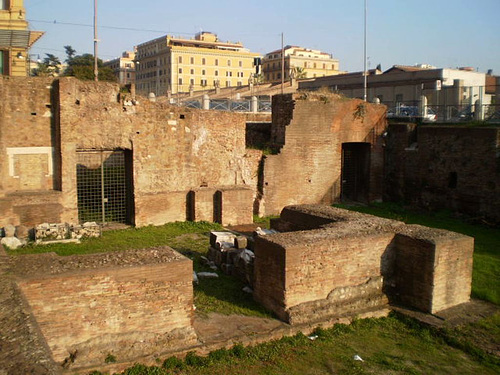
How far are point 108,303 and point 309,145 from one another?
33.5ft

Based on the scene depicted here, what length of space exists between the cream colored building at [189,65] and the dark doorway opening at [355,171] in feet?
164

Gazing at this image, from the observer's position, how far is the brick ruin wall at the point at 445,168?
14.1 metres

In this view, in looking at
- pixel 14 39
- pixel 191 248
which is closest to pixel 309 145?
pixel 191 248

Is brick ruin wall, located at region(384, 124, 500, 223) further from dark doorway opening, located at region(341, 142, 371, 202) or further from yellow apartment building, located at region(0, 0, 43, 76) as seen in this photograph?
yellow apartment building, located at region(0, 0, 43, 76)

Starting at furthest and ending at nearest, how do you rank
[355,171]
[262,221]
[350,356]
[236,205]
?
[355,171] → [262,221] → [236,205] → [350,356]

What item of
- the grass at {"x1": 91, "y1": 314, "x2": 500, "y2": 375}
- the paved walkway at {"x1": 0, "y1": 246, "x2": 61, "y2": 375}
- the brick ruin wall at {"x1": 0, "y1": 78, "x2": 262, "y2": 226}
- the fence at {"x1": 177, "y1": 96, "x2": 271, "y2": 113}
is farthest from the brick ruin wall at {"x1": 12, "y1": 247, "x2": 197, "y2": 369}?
the fence at {"x1": 177, "y1": 96, "x2": 271, "y2": 113}

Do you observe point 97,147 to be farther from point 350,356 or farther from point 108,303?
point 350,356

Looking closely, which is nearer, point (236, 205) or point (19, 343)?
point (19, 343)

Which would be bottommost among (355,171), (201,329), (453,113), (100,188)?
(201,329)

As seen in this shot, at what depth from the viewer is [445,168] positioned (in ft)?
50.1

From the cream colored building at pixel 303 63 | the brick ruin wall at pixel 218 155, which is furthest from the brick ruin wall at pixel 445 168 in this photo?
the cream colored building at pixel 303 63

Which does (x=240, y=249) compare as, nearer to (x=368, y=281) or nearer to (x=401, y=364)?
(x=368, y=281)

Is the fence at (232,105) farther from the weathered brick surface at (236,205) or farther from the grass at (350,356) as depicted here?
the grass at (350,356)

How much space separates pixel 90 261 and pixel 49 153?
6.50 metres
